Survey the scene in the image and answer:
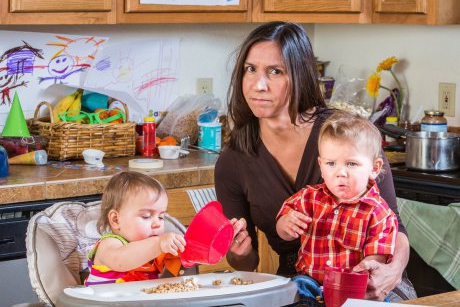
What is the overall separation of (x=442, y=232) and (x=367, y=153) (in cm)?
138

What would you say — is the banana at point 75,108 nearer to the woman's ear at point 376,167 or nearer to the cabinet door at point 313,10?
the cabinet door at point 313,10

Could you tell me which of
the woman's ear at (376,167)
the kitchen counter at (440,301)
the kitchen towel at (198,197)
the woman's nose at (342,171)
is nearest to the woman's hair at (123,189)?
the woman's nose at (342,171)

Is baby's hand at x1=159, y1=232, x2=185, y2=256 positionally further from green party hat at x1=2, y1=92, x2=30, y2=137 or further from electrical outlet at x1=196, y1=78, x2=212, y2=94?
electrical outlet at x1=196, y1=78, x2=212, y2=94

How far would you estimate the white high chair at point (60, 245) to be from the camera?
220 centimetres

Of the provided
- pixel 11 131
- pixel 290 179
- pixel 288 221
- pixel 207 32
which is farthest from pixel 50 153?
pixel 288 221

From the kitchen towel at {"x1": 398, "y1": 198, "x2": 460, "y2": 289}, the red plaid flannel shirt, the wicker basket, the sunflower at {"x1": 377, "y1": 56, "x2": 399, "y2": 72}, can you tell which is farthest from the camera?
the sunflower at {"x1": 377, "y1": 56, "x2": 399, "y2": 72}

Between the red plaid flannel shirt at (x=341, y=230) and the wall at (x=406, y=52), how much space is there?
78.3 inches

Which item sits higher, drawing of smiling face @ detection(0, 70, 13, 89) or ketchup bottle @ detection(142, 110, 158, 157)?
drawing of smiling face @ detection(0, 70, 13, 89)

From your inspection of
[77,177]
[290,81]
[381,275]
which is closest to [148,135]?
[77,177]

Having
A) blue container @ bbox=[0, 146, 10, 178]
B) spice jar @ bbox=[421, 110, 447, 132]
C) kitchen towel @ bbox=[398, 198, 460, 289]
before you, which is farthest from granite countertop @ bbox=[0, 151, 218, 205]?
spice jar @ bbox=[421, 110, 447, 132]

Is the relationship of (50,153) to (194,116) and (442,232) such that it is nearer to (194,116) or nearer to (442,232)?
(194,116)

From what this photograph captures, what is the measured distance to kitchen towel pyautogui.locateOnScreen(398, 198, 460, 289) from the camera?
11.3 feet

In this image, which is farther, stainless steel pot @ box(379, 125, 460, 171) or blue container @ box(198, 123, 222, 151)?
blue container @ box(198, 123, 222, 151)

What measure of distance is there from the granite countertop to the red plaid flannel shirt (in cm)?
124
